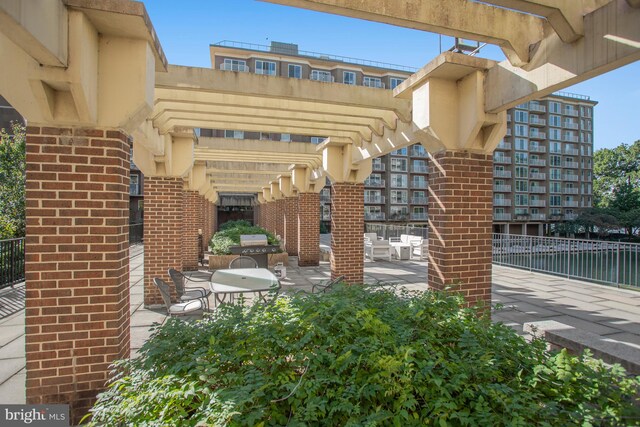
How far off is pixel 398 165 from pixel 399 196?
4352 mm

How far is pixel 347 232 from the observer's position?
837cm

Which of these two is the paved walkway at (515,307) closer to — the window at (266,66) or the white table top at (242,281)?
the white table top at (242,281)

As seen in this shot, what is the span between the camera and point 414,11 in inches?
124

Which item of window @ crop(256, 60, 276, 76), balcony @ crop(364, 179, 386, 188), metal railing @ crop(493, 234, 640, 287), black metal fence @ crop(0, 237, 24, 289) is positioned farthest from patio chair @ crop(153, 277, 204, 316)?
balcony @ crop(364, 179, 386, 188)

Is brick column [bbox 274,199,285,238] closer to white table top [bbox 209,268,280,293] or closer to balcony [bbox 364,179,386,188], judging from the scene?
white table top [bbox 209,268,280,293]

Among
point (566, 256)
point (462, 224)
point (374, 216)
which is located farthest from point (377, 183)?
point (462, 224)

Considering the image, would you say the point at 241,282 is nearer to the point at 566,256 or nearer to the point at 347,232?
the point at 347,232

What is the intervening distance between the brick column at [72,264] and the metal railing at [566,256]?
1063cm

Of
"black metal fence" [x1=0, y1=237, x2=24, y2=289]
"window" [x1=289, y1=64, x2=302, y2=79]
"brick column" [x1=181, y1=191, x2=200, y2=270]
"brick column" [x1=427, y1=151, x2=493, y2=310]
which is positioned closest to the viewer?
"brick column" [x1=427, y1=151, x2=493, y2=310]

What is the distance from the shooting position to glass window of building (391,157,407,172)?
46188mm

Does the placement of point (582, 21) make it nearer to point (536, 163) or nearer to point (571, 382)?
point (571, 382)

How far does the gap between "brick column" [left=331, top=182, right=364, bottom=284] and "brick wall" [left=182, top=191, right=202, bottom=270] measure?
548 centimetres

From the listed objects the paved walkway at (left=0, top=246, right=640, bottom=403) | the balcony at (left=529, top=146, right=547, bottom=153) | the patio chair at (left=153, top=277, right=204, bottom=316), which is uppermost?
the balcony at (left=529, top=146, right=547, bottom=153)

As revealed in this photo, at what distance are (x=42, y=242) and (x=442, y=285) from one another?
15.0ft
